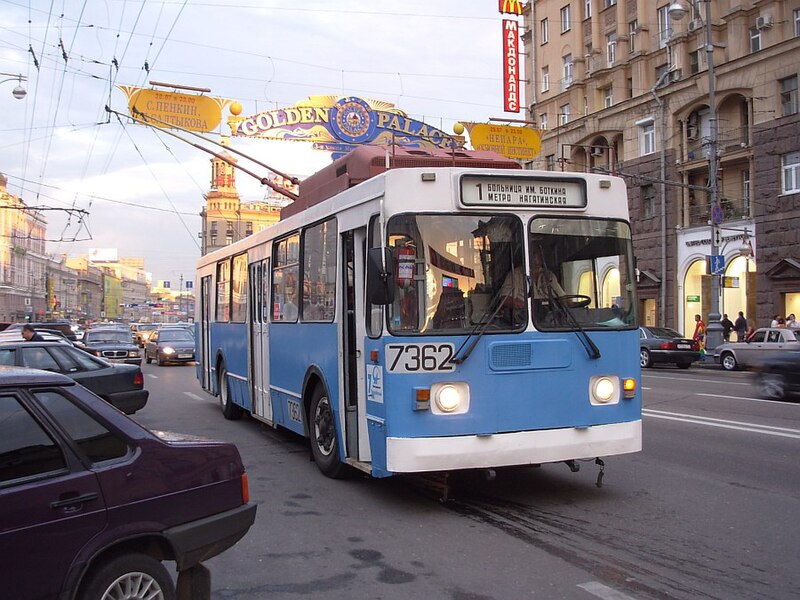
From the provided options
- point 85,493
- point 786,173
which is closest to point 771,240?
point 786,173

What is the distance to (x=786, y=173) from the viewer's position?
3039 centimetres

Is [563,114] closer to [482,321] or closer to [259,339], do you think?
[259,339]

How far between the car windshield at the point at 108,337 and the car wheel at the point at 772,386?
67.2 feet

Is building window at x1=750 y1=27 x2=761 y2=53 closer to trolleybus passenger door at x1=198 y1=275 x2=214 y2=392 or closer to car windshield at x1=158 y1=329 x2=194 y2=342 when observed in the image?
car windshield at x1=158 y1=329 x2=194 y2=342

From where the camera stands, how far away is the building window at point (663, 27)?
36.7 meters

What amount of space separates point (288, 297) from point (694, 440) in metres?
5.57

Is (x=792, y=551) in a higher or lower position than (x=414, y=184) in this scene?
lower

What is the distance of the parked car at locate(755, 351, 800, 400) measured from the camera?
49.1ft

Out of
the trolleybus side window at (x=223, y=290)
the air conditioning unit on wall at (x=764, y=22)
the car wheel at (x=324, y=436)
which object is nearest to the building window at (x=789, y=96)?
the air conditioning unit on wall at (x=764, y=22)

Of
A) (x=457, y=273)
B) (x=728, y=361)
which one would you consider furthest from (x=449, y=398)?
(x=728, y=361)

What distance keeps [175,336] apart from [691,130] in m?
24.3

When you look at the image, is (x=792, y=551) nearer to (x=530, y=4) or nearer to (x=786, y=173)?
(x=786, y=173)

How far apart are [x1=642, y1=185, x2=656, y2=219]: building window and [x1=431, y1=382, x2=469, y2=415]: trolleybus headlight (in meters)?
33.3

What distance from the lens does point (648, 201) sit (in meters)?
37.9
